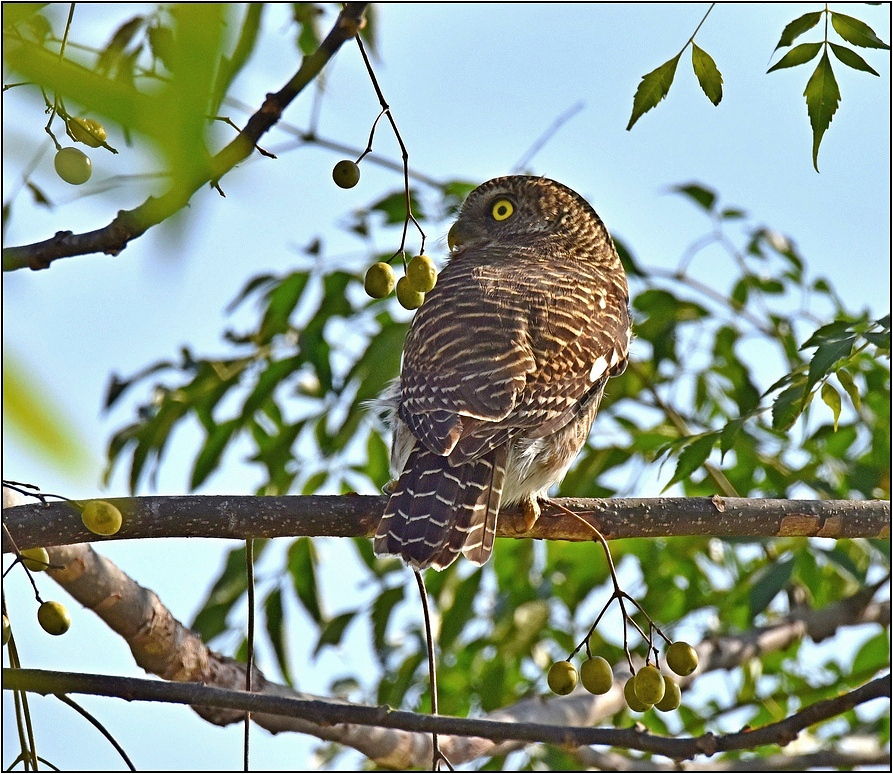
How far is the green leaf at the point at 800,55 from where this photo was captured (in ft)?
5.27

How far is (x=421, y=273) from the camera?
155 centimetres

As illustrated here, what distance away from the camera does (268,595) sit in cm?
272

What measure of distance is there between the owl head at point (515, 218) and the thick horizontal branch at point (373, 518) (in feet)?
4.55

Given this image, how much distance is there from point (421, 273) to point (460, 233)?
1835 mm

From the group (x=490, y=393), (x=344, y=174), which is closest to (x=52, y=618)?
(x=344, y=174)

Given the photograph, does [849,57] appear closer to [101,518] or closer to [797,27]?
[797,27]

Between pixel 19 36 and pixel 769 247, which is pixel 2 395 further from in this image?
pixel 769 247

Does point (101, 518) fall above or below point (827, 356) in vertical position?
below

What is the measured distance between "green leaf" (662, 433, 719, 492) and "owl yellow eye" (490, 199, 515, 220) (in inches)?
61.3

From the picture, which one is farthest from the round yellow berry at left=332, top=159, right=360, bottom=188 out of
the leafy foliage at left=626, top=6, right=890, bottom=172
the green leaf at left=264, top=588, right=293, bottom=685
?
the green leaf at left=264, top=588, right=293, bottom=685

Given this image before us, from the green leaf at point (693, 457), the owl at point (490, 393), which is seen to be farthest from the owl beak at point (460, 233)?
the green leaf at point (693, 457)

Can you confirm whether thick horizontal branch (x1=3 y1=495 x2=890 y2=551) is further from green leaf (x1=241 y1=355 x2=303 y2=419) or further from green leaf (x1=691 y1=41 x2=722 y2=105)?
green leaf (x1=241 y1=355 x2=303 y2=419)

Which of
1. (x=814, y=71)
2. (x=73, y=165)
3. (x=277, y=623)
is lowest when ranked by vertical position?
(x=73, y=165)

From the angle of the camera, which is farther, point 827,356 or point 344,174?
point 827,356
